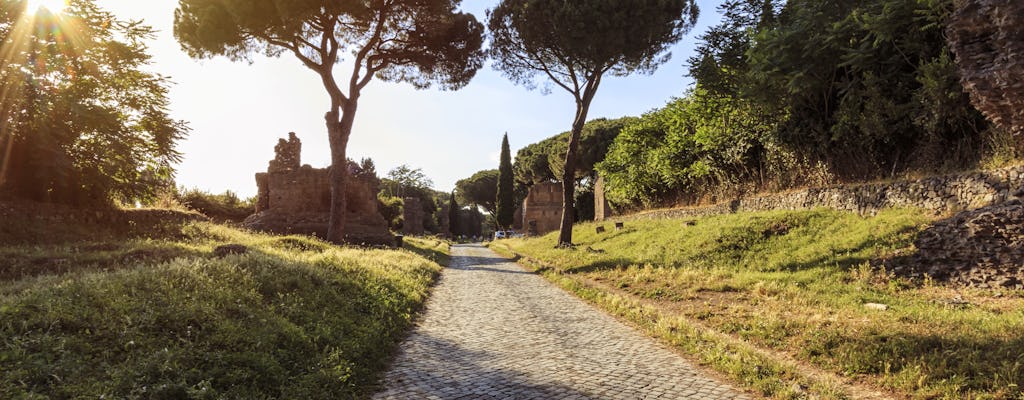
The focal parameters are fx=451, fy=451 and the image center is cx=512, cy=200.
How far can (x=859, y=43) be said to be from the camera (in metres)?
10.7

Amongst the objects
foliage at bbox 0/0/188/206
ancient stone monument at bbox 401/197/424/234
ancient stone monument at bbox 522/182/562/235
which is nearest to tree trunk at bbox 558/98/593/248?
foliage at bbox 0/0/188/206

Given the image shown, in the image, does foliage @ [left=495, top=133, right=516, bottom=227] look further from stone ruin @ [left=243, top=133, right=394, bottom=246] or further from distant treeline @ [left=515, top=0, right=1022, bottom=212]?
distant treeline @ [left=515, top=0, right=1022, bottom=212]

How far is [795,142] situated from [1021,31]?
6.33 m

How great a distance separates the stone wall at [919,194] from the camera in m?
8.16

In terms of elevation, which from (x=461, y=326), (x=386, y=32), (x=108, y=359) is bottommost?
(x=461, y=326)

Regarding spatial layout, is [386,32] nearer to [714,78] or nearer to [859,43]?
[714,78]

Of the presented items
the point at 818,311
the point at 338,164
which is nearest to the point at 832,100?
the point at 818,311

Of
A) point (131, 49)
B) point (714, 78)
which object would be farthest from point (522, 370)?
point (131, 49)

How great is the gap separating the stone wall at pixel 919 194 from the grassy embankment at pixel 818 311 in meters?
0.45

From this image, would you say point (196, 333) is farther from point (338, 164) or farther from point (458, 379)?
point (338, 164)

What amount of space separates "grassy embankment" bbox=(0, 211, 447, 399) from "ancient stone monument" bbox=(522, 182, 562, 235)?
4162 cm

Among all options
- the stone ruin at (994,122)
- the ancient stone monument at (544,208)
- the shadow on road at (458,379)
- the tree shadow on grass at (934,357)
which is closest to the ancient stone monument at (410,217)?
the ancient stone monument at (544,208)

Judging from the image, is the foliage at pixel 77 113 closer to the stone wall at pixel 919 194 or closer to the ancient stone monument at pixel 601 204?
the stone wall at pixel 919 194

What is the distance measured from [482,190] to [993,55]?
6944cm
